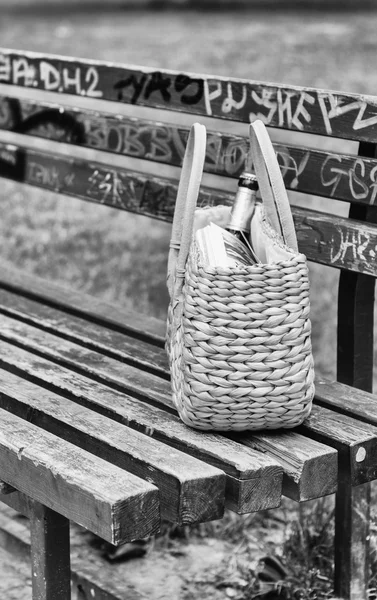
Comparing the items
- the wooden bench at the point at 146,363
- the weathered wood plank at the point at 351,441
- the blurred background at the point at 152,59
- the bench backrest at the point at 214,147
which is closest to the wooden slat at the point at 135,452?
the wooden bench at the point at 146,363

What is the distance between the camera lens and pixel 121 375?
2414mm

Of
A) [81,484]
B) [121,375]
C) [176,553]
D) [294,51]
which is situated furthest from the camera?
[294,51]

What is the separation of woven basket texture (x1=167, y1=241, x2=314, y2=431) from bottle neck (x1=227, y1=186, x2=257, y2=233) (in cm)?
37

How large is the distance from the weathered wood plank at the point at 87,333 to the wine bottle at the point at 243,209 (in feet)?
1.21

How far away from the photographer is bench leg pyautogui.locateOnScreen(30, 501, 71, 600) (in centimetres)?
203

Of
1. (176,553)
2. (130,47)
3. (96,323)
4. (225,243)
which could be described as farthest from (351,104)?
(130,47)

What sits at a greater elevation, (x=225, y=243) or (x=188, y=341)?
(x=225, y=243)

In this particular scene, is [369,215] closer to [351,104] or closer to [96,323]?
[351,104]

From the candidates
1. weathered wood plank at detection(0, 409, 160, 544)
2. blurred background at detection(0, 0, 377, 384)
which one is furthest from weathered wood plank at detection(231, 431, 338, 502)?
blurred background at detection(0, 0, 377, 384)

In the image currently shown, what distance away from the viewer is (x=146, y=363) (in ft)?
8.24

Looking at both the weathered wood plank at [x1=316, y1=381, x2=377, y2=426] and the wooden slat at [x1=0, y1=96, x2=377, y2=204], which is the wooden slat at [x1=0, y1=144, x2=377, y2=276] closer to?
the wooden slat at [x1=0, y1=96, x2=377, y2=204]

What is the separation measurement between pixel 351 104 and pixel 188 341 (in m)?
0.77

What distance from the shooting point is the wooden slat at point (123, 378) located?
1962mm

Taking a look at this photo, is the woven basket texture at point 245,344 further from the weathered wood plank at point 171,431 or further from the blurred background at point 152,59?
the blurred background at point 152,59
